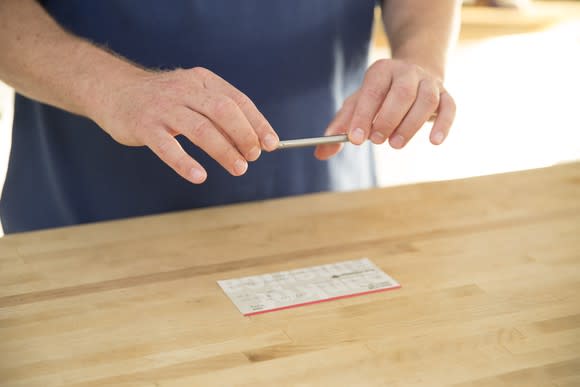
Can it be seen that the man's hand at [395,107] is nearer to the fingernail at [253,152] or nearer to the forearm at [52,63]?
the fingernail at [253,152]

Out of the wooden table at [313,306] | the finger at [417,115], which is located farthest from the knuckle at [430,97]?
the wooden table at [313,306]

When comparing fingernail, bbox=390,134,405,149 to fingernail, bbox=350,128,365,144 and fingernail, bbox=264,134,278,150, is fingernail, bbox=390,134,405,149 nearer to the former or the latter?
fingernail, bbox=350,128,365,144

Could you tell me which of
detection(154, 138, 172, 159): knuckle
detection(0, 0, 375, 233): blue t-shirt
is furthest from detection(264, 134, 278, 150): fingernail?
detection(0, 0, 375, 233): blue t-shirt

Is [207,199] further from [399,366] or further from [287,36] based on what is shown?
[399,366]

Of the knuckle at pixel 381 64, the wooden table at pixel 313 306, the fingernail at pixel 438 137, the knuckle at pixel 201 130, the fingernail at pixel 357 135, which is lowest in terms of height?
the wooden table at pixel 313 306

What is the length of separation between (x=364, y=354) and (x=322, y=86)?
26.5 inches

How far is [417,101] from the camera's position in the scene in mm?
1070

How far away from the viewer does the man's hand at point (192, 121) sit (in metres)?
0.91

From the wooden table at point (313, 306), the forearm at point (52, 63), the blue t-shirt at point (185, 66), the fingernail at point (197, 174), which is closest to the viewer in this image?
the wooden table at point (313, 306)

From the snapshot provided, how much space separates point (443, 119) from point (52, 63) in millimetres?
504

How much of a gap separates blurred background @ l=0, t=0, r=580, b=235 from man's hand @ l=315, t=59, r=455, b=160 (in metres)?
2.10

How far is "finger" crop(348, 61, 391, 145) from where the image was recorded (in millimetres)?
1037

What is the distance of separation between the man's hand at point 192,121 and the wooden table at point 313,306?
0.47 ft

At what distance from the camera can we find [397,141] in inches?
42.2
